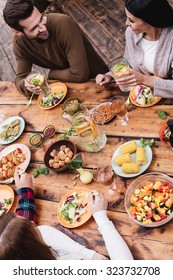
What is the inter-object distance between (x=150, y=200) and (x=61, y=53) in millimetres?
1484

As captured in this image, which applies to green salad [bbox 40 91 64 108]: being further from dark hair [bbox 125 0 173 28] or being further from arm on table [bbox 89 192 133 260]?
arm on table [bbox 89 192 133 260]

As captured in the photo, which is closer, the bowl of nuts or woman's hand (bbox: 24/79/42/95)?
the bowl of nuts

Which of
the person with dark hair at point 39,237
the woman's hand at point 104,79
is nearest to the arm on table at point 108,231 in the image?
the person with dark hair at point 39,237

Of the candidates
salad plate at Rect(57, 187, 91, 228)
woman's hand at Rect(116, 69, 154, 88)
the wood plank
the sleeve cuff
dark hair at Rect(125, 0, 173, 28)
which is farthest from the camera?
the wood plank

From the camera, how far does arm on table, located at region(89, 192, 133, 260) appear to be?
59.1 inches

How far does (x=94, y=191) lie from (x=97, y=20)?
10.7 feet

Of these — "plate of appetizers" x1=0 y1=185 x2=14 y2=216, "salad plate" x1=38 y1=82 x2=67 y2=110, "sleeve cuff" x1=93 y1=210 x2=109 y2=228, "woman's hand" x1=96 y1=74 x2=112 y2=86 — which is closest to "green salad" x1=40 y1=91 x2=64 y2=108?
"salad plate" x1=38 y1=82 x2=67 y2=110

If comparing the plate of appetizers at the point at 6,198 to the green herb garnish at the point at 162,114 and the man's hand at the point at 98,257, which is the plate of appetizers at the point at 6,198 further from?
the green herb garnish at the point at 162,114

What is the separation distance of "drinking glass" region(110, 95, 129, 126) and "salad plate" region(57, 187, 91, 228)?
1.68 ft

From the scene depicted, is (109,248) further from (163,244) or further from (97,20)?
(97,20)

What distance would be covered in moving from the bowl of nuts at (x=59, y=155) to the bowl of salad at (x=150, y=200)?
46cm
